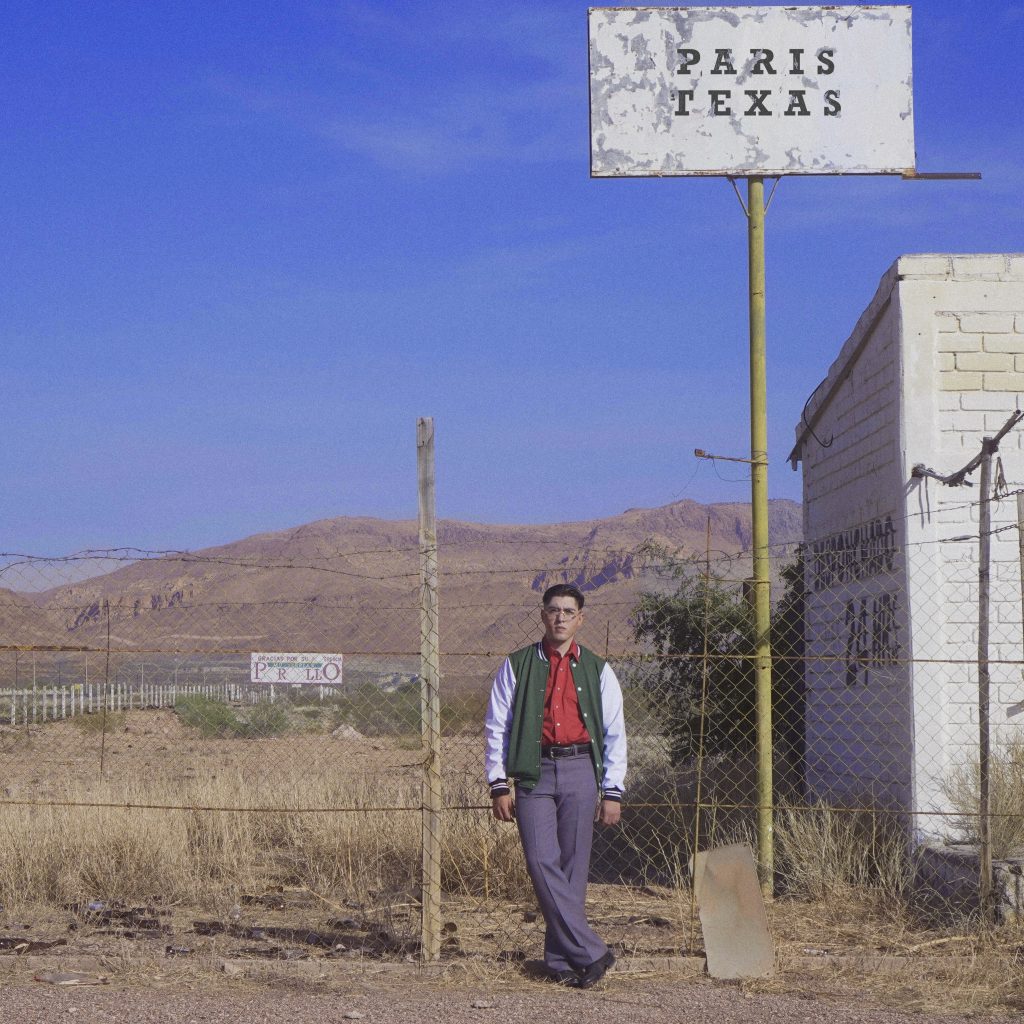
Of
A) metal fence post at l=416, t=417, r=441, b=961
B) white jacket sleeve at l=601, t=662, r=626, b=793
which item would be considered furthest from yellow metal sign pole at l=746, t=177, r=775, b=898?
metal fence post at l=416, t=417, r=441, b=961

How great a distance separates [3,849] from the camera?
8.72 metres

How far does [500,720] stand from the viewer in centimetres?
652

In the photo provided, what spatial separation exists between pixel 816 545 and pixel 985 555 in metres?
3.53

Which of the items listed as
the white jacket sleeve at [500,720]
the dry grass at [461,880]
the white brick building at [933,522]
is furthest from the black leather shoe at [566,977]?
the white brick building at [933,522]

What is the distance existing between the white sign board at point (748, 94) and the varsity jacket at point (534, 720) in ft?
13.5

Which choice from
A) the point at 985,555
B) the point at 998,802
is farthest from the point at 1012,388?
the point at 998,802

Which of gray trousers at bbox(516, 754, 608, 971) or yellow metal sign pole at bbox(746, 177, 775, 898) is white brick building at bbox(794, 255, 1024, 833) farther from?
gray trousers at bbox(516, 754, 608, 971)

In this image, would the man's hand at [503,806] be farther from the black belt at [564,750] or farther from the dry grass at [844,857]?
the dry grass at [844,857]

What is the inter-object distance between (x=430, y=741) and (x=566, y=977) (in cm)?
140

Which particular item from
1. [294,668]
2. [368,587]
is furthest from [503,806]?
[368,587]

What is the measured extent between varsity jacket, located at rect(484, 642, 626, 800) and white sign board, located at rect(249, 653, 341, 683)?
1491 mm

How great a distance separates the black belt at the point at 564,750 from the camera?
21.1ft

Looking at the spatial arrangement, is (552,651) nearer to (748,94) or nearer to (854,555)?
(854,555)

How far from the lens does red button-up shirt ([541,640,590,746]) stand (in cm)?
646
